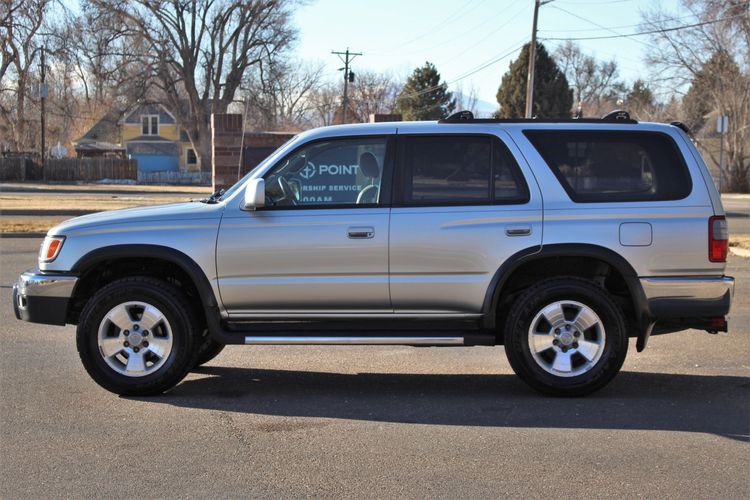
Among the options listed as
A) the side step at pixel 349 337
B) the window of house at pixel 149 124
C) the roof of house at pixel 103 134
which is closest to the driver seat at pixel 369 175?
the side step at pixel 349 337

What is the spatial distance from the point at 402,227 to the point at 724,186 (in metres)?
46.2

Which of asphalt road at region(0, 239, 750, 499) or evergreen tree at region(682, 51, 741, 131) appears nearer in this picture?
asphalt road at region(0, 239, 750, 499)

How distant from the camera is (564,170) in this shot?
612 centimetres

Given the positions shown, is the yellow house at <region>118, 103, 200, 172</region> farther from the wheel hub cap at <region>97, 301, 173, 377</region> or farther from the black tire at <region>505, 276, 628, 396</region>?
the black tire at <region>505, 276, 628, 396</region>

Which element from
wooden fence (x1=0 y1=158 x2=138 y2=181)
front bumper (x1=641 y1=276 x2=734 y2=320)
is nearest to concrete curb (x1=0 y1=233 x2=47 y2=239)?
front bumper (x1=641 y1=276 x2=734 y2=320)

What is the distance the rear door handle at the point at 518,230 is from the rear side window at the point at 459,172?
0.66ft

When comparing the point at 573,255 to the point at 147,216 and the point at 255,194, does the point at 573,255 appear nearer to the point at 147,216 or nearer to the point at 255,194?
the point at 255,194

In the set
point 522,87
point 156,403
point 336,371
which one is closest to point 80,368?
point 156,403

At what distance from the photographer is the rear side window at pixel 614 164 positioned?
605cm

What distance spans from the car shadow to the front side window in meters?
1.40

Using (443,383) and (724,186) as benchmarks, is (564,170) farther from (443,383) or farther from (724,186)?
(724,186)

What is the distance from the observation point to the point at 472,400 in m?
6.05

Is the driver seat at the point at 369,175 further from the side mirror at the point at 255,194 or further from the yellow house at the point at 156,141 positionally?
the yellow house at the point at 156,141

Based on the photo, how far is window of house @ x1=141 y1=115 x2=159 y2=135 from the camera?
248 feet
